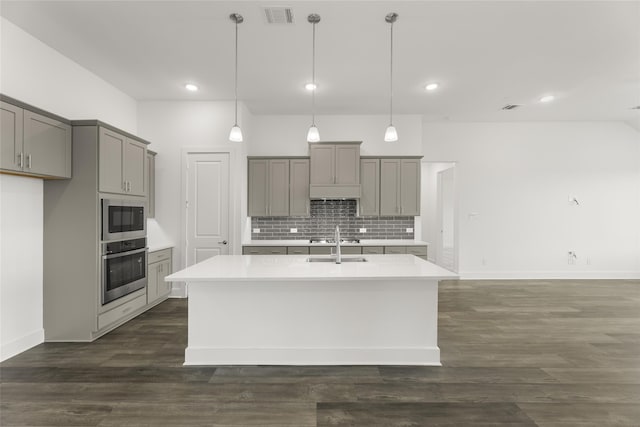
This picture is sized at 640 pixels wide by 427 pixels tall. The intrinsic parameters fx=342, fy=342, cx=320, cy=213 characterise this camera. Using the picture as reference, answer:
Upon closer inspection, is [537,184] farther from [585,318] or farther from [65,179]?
[65,179]

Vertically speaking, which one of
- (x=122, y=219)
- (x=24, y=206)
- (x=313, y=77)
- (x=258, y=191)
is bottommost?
(x=122, y=219)

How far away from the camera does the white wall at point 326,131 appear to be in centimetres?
612

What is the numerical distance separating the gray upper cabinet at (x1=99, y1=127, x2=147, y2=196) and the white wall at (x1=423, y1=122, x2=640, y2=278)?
16.9ft

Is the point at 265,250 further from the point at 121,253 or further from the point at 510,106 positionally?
A: the point at 510,106

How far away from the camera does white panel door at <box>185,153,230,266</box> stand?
17.5 ft

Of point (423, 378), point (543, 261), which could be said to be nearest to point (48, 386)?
point (423, 378)

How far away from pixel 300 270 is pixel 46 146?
2.66m

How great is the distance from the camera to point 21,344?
3273 millimetres

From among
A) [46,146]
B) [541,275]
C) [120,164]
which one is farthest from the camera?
[541,275]

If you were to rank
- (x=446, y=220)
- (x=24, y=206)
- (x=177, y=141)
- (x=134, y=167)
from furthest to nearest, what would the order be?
(x=446, y=220)
(x=177, y=141)
(x=134, y=167)
(x=24, y=206)

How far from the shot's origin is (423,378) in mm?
2781

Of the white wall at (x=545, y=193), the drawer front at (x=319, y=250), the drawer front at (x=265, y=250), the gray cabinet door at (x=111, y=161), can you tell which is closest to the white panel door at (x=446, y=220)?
the white wall at (x=545, y=193)

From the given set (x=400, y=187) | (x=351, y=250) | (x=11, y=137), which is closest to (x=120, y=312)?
(x=11, y=137)

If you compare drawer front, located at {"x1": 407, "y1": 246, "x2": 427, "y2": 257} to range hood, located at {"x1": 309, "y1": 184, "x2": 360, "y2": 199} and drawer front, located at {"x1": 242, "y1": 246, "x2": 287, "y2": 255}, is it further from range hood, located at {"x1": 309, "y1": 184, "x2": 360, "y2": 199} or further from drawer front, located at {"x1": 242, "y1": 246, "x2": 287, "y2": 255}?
drawer front, located at {"x1": 242, "y1": 246, "x2": 287, "y2": 255}
